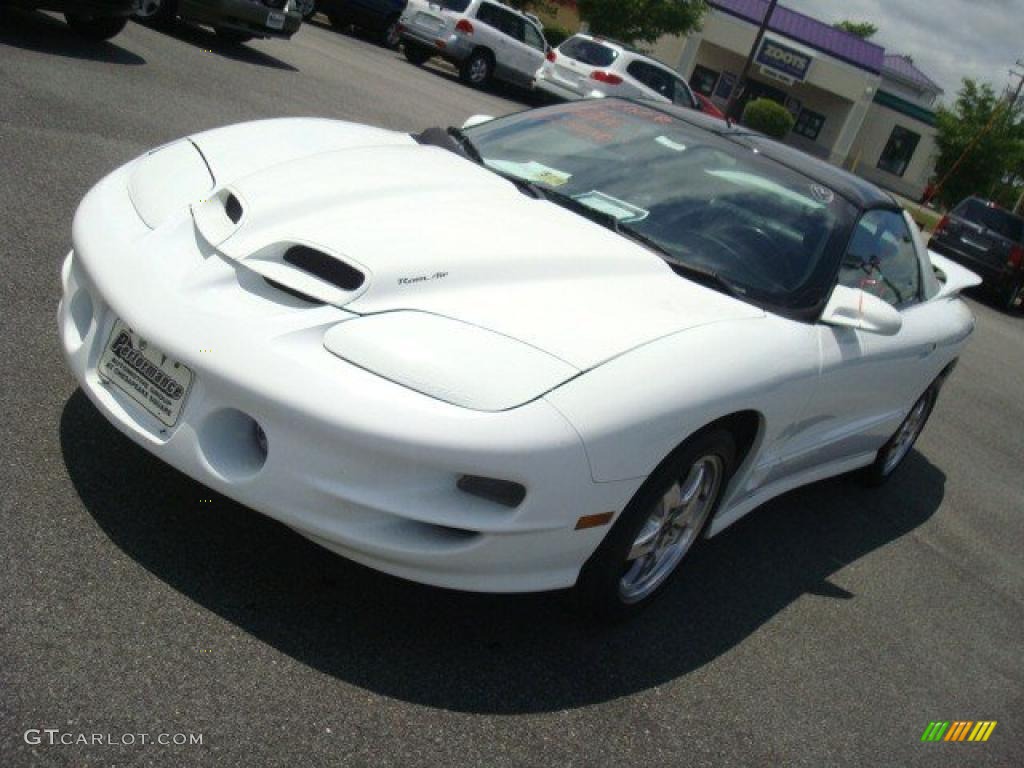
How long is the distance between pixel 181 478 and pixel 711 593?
1.90 m

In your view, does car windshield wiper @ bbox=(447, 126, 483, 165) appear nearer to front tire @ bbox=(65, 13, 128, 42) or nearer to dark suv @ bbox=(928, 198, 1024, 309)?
front tire @ bbox=(65, 13, 128, 42)

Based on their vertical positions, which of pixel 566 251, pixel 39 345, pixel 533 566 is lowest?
pixel 39 345

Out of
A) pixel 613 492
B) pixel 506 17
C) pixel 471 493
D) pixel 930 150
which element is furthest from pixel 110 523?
pixel 930 150

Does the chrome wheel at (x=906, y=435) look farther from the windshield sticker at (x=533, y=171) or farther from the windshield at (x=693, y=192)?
the windshield sticker at (x=533, y=171)

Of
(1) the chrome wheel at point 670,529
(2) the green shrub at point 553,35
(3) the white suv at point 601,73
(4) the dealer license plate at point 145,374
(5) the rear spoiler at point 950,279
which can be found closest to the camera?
(4) the dealer license plate at point 145,374

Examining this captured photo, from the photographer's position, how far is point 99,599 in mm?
2689

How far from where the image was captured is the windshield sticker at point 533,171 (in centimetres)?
403

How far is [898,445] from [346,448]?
3843 mm

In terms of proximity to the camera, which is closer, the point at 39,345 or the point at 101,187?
the point at 101,187

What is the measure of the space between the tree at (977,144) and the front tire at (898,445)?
4422 centimetres

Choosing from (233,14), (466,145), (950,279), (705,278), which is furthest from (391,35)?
(705,278)

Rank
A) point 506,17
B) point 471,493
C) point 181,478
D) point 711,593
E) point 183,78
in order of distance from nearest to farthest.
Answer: point 471,493 < point 181,478 < point 711,593 < point 183,78 < point 506,17

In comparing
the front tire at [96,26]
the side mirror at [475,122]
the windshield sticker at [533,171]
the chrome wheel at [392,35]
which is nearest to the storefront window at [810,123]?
the chrome wheel at [392,35]

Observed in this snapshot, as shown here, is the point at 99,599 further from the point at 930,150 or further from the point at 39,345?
the point at 930,150
